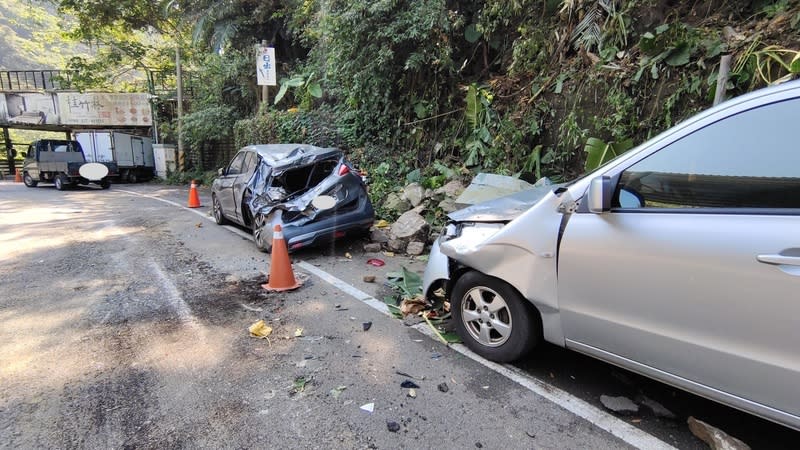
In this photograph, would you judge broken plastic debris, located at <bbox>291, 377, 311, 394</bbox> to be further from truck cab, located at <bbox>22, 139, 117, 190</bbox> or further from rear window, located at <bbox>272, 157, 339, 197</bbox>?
truck cab, located at <bbox>22, 139, 117, 190</bbox>

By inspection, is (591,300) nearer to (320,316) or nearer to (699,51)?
(320,316)

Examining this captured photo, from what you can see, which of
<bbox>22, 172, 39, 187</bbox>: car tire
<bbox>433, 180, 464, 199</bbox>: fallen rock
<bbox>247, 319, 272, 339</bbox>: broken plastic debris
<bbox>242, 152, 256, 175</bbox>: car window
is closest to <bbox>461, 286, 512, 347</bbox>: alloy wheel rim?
<bbox>247, 319, 272, 339</bbox>: broken plastic debris

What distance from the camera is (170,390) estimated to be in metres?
2.89

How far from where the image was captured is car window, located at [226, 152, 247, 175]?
794cm

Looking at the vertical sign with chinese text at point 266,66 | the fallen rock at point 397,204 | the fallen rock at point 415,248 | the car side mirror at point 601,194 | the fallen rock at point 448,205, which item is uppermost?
the vertical sign with chinese text at point 266,66

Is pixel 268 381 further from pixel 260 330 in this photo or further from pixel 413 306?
pixel 413 306

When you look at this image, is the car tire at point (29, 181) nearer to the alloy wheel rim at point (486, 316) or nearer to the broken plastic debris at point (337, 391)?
the broken plastic debris at point (337, 391)

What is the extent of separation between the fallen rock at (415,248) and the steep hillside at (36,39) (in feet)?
90.2

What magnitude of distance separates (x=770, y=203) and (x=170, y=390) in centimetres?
365

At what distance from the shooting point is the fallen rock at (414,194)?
780cm

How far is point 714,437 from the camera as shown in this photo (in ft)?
7.37

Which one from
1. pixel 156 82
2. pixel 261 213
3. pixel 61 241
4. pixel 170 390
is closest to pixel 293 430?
pixel 170 390

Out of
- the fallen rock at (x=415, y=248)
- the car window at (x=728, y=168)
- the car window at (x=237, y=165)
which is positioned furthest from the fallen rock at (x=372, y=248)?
the car window at (x=728, y=168)

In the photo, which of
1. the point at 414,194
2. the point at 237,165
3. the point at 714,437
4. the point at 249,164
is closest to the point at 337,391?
the point at 714,437
